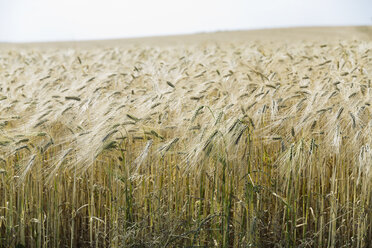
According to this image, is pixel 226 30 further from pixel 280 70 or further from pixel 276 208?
pixel 276 208

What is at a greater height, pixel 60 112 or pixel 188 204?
pixel 60 112

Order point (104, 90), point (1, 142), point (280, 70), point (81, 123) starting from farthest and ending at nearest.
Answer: point (280, 70) < point (104, 90) < point (81, 123) < point (1, 142)

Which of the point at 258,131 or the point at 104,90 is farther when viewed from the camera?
the point at 104,90

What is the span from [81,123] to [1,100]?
955 millimetres

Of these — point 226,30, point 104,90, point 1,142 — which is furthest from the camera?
point 226,30

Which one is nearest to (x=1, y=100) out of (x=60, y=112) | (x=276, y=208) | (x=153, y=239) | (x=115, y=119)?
(x=60, y=112)

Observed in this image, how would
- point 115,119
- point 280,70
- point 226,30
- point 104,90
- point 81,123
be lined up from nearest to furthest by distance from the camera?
1. point 115,119
2. point 81,123
3. point 104,90
4. point 280,70
5. point 226,30

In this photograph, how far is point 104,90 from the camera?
4148 millimetres

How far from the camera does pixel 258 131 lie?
3195 mm

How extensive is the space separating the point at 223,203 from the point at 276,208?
1.39 ft

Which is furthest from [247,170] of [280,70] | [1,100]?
[280,70]

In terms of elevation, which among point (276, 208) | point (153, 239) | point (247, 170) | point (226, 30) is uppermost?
point (226, 30)

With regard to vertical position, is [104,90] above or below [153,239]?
above

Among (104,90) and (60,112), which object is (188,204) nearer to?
(60,112)
